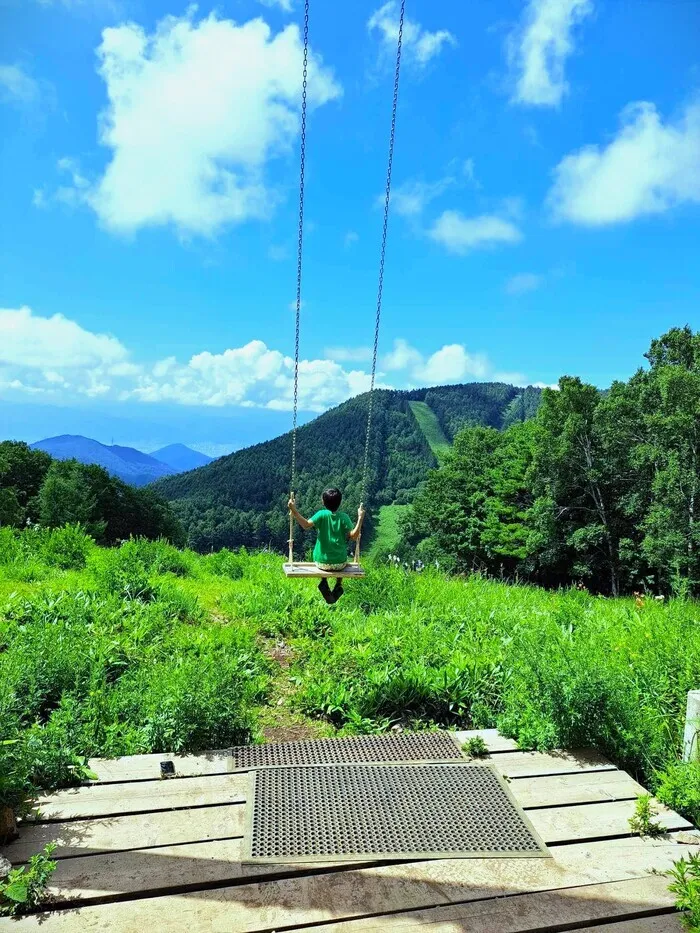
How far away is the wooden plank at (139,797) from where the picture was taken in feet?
12.0

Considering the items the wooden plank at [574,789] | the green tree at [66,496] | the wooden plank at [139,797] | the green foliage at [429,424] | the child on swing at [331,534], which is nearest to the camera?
the wooden plank at [139,797]

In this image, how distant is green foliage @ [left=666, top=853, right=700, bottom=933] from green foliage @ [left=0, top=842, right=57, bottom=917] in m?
2.79

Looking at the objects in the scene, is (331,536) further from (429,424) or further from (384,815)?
(429,424)

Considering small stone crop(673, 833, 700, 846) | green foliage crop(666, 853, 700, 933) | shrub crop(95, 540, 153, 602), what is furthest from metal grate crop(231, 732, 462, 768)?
shrub crop(95, 540, 153, 602)

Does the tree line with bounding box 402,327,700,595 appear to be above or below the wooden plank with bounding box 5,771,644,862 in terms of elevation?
above

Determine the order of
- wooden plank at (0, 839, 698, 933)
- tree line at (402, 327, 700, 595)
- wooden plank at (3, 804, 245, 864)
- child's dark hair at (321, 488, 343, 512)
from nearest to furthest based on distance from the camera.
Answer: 1. wooden plank at (0, 839, 698, 933)
2. wooden plank at (3, 804, 245, 864)
3. child's dark hair at (321, 488, 343, 512)
4. tree line at (402, 327, 700, 595)

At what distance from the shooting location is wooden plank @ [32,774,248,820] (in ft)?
12.0

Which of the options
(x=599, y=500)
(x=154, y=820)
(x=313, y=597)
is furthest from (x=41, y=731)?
(x=599, y=500)

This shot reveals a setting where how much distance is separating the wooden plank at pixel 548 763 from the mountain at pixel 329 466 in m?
40.5

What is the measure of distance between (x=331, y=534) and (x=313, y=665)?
4.35 feet

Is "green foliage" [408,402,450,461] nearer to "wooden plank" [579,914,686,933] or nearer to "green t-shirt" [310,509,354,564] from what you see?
"green t-shirt" [310,509,354,564]

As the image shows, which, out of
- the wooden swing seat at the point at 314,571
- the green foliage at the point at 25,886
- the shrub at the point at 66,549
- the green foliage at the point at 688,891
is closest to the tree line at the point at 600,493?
the shrub at the point at 66,549

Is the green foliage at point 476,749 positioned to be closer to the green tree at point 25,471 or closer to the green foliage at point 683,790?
the green foliage at point 683,790

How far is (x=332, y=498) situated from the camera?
7.11 metres
